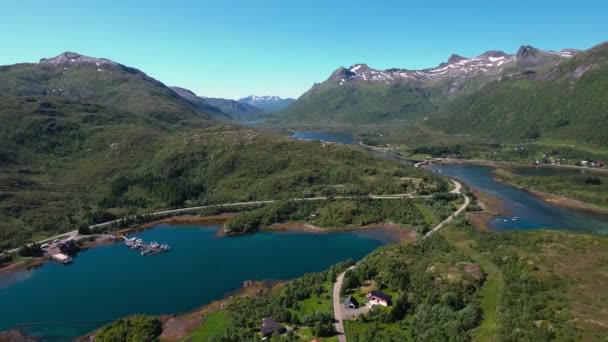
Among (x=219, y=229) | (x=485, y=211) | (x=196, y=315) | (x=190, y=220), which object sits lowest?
(x=196, y=315)

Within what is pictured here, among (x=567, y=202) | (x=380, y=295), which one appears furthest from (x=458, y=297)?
(x=567, y=202)

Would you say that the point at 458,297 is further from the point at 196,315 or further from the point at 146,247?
the point at 146,247

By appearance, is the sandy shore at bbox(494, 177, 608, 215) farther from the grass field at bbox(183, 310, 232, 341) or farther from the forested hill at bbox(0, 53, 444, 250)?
the grass field at bbox(183, 310, 232, 341)

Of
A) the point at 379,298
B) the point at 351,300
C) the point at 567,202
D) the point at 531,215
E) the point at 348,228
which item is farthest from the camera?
the point at 567,202

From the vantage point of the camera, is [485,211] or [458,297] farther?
[485,211]

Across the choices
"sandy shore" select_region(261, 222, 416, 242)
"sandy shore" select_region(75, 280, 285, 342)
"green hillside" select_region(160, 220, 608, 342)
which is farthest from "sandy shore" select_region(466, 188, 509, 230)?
"sandy shore" select_region(75, 280, 285, 342)

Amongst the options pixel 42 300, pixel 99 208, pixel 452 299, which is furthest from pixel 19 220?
pixel 452 299
